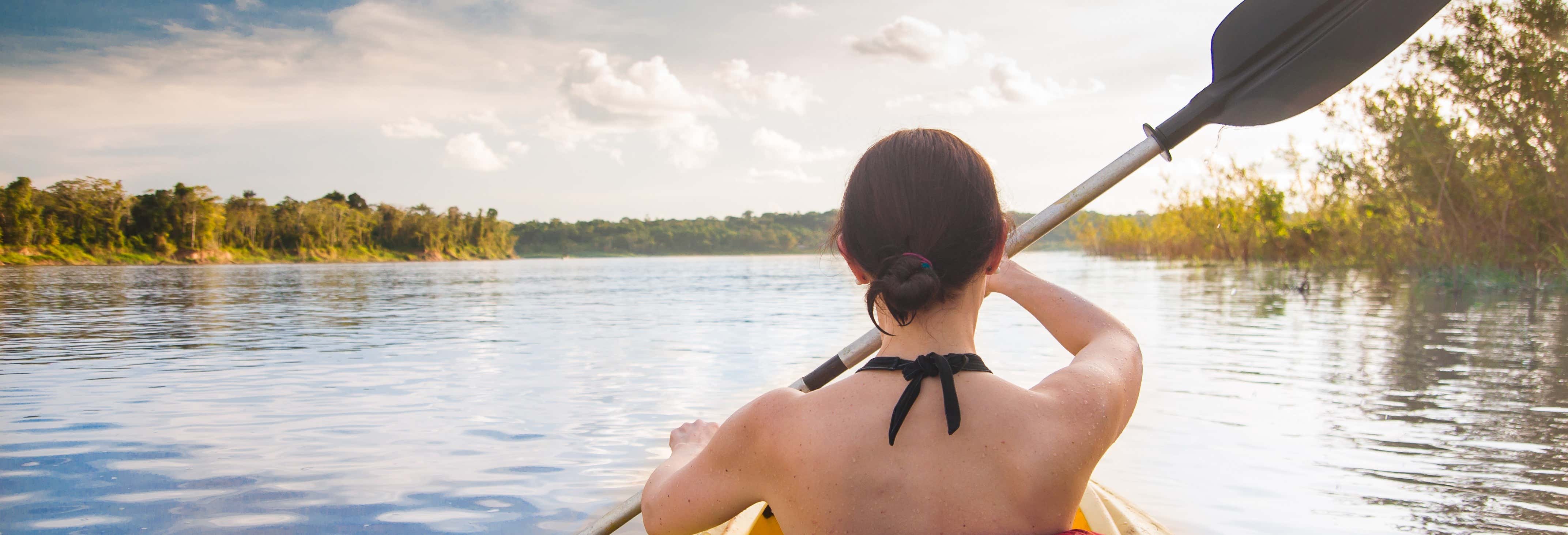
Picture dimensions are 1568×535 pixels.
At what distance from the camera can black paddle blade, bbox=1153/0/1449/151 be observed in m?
2.16

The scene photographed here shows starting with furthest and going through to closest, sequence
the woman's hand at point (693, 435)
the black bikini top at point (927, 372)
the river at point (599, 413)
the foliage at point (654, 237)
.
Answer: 1. the foliage at point (654, 237)
2. the river at point (599, 413)
3. the woman's hand at point (693, 435)
4. the black bikini top at point (927, 372)

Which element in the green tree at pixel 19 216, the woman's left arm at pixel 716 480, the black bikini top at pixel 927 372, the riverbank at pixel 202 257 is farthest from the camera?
the riverbank at pixel 202 257

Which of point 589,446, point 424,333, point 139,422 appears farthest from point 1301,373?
point 424,333

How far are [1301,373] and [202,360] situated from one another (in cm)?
1034

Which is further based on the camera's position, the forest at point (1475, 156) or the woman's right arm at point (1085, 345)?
the forest at point (1475, 156)

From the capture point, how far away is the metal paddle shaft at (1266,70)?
2.13m

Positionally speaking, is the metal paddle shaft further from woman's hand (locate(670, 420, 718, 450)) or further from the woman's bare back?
the woman's bare back

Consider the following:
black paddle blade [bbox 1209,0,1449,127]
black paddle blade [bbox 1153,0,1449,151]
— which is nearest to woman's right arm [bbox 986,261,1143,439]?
black paddle blade [bbox 1153,0,1449,151]

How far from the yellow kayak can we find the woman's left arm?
0.31 meters

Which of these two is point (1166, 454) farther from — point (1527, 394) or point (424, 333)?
point (424, 333)

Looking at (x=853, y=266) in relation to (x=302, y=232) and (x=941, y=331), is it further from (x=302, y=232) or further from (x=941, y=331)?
(x=302, y=232)

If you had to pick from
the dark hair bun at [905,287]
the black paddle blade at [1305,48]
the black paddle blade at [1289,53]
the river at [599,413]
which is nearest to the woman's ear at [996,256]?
the dark hair bun at [905,287]

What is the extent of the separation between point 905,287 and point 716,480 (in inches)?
17.4

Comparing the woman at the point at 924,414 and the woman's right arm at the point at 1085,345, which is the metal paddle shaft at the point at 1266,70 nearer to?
the woman's right arm at the point at 1085,345
